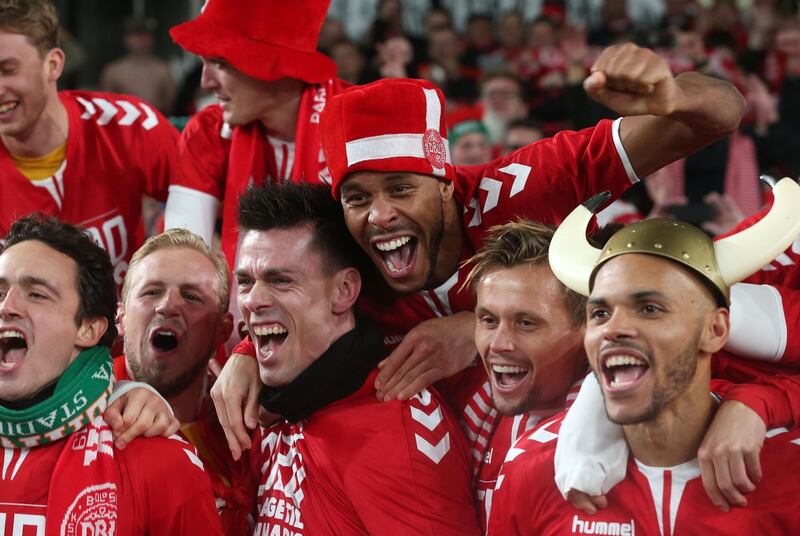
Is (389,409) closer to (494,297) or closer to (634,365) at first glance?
(494,297)

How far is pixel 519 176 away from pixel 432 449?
2.35 ft

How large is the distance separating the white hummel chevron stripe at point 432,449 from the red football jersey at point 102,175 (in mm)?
1492

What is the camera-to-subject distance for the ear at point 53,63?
12.3 feet

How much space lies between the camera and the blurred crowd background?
18.8 ft

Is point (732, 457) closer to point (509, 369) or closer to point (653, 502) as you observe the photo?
point (653, 502)

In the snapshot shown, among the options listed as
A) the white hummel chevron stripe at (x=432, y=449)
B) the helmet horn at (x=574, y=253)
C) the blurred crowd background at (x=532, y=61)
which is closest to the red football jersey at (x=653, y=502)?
the white hummel chevron stripe at (x=432, y=449)

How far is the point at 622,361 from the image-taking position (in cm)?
226

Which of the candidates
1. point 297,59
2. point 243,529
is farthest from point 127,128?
point 243,529

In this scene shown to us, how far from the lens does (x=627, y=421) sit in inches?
89.4

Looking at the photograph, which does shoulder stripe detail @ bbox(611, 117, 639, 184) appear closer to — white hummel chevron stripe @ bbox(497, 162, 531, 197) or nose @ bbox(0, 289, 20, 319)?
white hummel chevron stripe @ bbox(497, 162, 531, 197)

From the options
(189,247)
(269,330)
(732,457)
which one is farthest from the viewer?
(189,247)

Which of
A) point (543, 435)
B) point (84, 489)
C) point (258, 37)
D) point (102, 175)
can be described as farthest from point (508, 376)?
point (102, 175)

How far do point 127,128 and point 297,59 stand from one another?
0.66 meters

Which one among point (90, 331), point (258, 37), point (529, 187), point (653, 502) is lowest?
point (653, 502)
